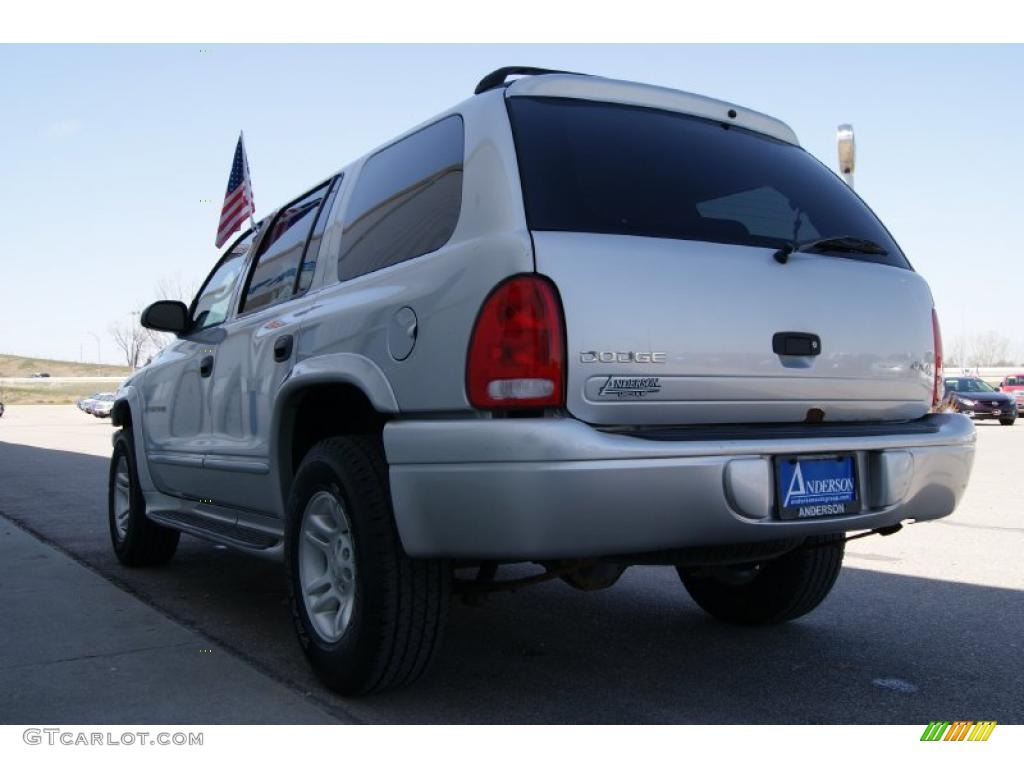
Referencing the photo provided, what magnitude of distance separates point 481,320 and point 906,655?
2.20 meters

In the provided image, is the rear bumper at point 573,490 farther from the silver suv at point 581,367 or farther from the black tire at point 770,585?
the black tire at point 770,585

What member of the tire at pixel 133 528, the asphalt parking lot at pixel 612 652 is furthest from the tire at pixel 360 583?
the tire at pixel 133 528

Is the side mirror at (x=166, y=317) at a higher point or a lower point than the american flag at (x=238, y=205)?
lower

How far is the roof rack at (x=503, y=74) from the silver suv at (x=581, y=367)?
2 cm

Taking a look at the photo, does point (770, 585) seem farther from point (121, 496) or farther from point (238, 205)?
point (238, 205)

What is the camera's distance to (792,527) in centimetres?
269

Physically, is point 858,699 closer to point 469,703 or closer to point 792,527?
point 792,527

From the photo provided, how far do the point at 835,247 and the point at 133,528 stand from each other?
13.4 feet

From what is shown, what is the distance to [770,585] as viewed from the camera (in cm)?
395

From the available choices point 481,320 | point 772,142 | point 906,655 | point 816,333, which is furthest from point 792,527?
point 772,142

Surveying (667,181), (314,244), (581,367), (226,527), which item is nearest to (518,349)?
(581,367)

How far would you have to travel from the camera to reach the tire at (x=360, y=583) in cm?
281

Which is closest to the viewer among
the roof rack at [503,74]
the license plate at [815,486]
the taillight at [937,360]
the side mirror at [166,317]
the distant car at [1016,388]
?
the license plate at [815,486]

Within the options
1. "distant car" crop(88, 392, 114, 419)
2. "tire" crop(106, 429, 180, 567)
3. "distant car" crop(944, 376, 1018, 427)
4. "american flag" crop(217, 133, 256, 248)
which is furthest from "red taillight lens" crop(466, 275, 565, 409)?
"distant car" crop(88, 392, 114, 419)
